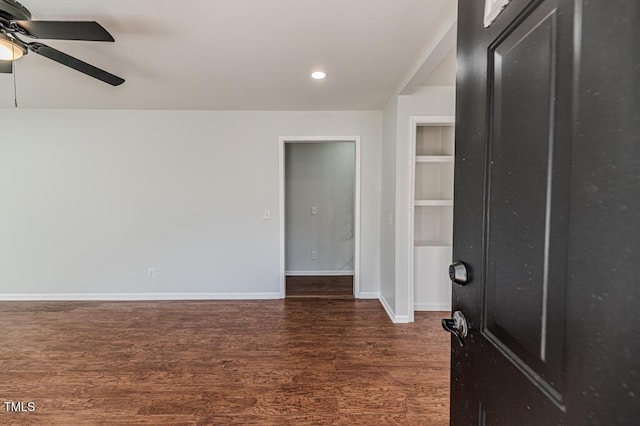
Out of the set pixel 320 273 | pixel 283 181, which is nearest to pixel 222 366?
pixel 283 181

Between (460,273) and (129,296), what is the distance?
4104 millimetres

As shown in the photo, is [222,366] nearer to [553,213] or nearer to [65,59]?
[65,59]

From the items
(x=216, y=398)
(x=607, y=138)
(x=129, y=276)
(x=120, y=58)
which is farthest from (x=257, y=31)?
(x=129, y=276)

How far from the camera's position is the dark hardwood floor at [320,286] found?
4049 mm

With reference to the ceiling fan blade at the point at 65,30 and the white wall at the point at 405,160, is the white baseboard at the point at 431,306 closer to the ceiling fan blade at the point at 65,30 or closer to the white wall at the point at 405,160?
the white wall at the point at 405,160

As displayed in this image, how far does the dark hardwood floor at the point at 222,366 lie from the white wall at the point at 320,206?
162 centimetres

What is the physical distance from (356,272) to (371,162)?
1355mm

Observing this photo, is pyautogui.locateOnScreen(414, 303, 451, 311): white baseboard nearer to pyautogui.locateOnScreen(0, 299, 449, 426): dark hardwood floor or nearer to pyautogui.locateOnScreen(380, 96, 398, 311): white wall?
pyautogui.locateOnScreen(0, 299, 449, 426): dark hardwood floor

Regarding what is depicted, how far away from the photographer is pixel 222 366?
2363 millimetres

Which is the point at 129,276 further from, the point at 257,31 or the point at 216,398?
the point at 257,31

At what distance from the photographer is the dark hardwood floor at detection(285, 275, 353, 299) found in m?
4.05

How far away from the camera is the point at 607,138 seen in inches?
17.4

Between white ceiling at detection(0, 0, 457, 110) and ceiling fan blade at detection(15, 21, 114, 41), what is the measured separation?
21 cm

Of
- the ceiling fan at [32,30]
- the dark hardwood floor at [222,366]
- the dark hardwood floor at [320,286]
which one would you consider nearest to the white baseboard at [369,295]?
the dark hardwood floor at [320,286]
